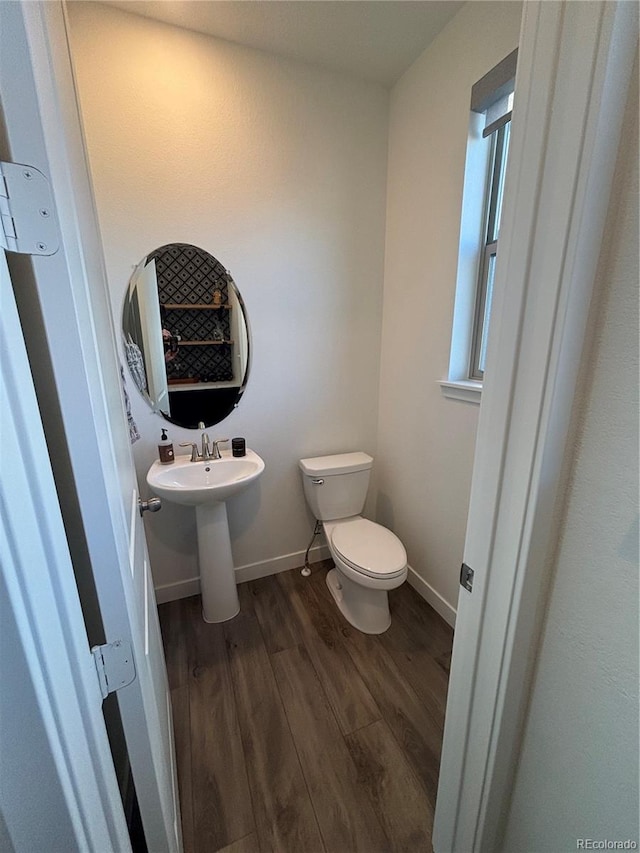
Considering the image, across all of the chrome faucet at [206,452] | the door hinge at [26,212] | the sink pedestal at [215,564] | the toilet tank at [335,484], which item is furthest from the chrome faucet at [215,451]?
the door hinge at [26,212]

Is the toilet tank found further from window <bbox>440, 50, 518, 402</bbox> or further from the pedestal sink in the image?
window <bbox>440, 50, 518, 402</bbox>

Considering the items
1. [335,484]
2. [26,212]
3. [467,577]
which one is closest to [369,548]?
[335,484]

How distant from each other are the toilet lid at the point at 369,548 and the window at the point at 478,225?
2.59 ft

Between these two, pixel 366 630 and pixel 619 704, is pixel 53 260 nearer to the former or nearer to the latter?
pixel 619 704

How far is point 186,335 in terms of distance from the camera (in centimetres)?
170

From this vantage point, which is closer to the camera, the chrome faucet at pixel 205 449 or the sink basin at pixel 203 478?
the sink basin at pixel 203 478

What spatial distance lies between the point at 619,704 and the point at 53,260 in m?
1.06

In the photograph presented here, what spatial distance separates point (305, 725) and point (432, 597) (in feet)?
2.91

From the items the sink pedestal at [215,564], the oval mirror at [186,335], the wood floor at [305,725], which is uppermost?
the oval mirror at [186,335]

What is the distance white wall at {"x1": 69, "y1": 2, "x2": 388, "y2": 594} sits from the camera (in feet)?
4.58

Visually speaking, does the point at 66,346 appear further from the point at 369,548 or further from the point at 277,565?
the point at 277,565

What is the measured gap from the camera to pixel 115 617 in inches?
21.9

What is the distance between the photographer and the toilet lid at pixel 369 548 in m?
1.53

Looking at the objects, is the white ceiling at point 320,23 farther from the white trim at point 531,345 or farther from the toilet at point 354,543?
the toilet at point 354,543
